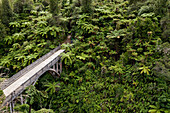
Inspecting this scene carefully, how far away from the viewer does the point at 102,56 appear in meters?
15.5

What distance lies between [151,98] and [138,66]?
3512 millimetres

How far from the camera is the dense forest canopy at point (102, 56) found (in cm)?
1126

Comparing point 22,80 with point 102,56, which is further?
point 102,56

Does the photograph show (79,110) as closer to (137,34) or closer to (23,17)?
(137,34)

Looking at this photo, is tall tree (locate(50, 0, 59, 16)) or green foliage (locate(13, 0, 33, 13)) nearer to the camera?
tall tree (locate(50, 0, 59, 16))

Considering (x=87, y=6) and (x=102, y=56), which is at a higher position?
(x=87, y=6)

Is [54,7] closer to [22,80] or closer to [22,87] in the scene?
[22,80]

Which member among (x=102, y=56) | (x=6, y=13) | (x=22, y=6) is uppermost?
(x=22, y=6)

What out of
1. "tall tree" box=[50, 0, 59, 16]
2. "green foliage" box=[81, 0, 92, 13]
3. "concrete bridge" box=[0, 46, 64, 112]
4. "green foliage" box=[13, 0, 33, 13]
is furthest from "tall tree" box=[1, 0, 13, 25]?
"green foliage" box=[81, 0, 92, 13]

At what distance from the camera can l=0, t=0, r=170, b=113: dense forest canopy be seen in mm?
11258

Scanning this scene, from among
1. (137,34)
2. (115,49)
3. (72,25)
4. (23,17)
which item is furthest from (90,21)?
(23,17)

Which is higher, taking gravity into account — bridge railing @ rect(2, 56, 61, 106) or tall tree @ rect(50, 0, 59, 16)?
tall tree @ rect(50, 0, 59, 16)

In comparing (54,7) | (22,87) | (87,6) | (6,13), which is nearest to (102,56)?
(87,6)

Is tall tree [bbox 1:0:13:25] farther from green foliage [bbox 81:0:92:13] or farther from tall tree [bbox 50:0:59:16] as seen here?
green foliage [bbox 81:0:92:13]
